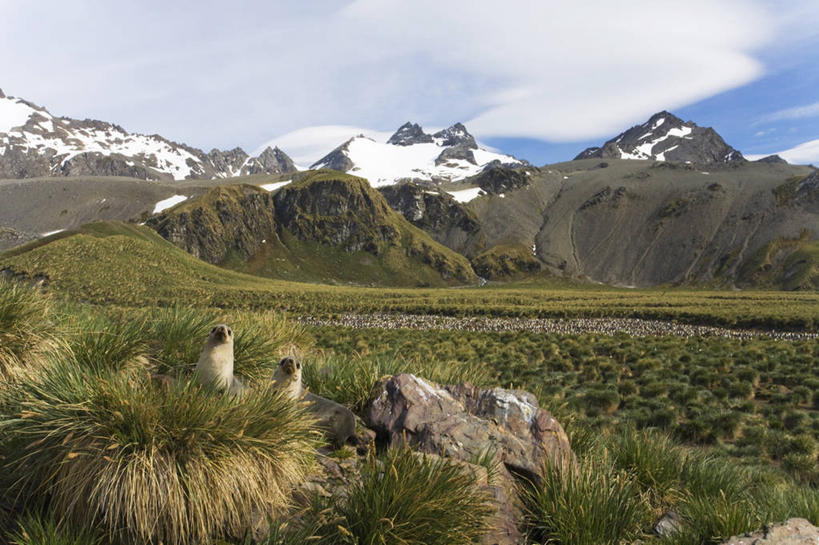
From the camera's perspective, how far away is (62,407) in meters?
3.94

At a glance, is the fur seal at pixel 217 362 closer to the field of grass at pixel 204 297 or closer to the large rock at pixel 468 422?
the large rock at pixel 468 422

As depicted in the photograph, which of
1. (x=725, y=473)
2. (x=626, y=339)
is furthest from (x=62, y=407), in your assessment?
(x=626, y=339)

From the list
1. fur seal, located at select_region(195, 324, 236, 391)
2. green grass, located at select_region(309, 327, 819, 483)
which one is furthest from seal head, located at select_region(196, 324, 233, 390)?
green grass, located at select_region(309, 327, 819, 483)

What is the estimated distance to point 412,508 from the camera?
13.1 feet

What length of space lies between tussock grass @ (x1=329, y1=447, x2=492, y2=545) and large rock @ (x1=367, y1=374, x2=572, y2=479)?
0.88m

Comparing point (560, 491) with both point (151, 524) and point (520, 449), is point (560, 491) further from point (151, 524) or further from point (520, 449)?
point (151, 524)

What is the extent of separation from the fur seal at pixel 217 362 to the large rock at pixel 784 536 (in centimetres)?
515

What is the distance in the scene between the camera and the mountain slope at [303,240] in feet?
542

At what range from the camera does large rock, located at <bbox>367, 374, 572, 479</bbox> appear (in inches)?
218

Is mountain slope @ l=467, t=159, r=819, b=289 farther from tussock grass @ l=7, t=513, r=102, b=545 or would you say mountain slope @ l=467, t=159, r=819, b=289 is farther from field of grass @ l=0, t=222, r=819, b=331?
tussock grass @ l=7, t=513, r=102, b=545

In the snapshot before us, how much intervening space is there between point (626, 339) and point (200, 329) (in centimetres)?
2836

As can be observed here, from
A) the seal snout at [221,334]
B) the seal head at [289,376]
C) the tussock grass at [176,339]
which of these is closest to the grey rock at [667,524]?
the seal head at [289,376]

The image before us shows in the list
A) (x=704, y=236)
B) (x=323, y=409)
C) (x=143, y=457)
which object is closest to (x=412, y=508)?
(x=323, y=409)

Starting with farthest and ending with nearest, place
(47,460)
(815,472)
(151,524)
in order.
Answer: (815,472) < (47,460) < (151,524)
